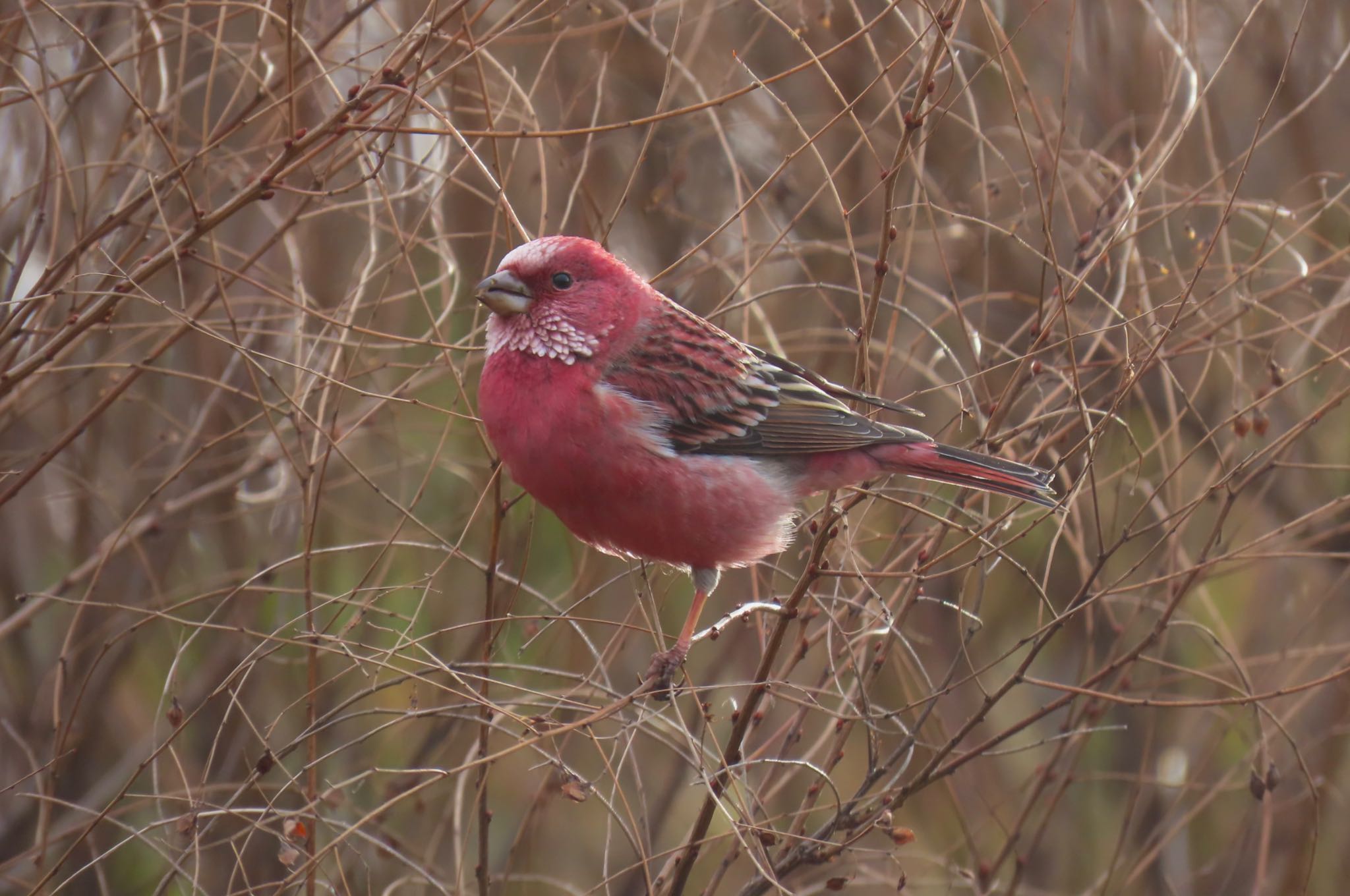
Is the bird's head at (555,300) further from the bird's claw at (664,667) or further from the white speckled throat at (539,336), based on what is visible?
the bird's claw at (664,667)

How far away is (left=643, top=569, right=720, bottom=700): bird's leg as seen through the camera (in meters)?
4.33

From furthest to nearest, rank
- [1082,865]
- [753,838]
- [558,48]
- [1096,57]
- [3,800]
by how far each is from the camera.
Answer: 1. [1082,865]
2. [1096,57]
3. [558,48]
4. [3,800]
5. [753,838]

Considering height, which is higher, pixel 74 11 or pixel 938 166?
pixel 74 11

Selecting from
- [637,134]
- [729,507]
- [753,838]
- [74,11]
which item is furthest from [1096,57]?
[753,838]

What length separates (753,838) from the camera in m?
3.20

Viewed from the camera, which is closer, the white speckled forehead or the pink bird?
the pink bird

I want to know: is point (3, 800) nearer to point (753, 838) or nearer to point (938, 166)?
point (753, 838)

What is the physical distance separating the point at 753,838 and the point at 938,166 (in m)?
5.23

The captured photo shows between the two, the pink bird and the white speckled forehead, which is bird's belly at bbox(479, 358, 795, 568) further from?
the white speckled forehead

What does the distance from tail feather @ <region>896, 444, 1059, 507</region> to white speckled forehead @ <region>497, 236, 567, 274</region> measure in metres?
1.32

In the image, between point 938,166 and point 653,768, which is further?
point 653,768

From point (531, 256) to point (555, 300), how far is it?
168 mm

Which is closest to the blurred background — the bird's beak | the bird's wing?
the bird's beak

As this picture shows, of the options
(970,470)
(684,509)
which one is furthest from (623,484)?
(970,470)
